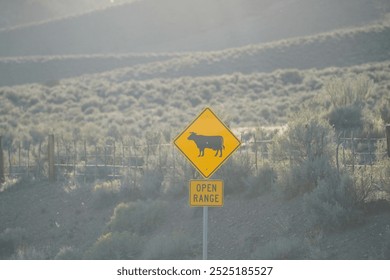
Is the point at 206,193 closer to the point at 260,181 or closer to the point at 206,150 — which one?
the point at 206,150

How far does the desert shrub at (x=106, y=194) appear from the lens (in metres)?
19.5

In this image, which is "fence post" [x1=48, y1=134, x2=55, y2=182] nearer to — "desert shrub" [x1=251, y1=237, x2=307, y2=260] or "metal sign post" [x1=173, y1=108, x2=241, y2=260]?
"desert shrub" [x1=251, y1=237, x2=307, y2=260]

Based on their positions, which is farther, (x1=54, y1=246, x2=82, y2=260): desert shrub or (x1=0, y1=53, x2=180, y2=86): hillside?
(x1=0, y1=53, x2=180, y2=86): hillside

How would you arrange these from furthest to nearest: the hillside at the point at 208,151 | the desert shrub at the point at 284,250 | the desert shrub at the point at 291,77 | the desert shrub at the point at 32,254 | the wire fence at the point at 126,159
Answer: the desert shrub at the point at 291,77 → the wire fence at the point at 126,159 → the desert shrub at the point at 32,254 → the hillside at the point at 208,151 → the desert shrub at the point at 284,250

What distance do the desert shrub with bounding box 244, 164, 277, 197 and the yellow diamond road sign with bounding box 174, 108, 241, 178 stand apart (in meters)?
5.12

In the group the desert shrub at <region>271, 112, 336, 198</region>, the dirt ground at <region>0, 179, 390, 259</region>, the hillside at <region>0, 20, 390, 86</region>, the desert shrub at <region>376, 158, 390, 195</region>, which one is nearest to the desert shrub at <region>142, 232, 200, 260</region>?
the dirt ground at <region>0, 179, 390, 259</region>

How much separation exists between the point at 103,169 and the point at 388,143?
10.3 meters

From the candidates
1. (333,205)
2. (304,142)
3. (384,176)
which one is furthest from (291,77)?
(333,205)

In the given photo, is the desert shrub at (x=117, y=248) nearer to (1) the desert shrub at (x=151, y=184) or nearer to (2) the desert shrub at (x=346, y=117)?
(1) the desert shrub at (x=151, y=184)

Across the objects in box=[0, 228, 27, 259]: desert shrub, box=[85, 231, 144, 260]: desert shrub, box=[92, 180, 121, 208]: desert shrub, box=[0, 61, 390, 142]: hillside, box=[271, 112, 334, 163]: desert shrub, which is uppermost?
box=[0, 61, 390, 142]: hillside

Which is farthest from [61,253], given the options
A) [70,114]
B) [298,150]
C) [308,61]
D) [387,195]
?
[308,61]

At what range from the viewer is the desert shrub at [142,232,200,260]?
14.1 meters

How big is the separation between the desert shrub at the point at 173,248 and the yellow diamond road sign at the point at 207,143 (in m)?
3.10

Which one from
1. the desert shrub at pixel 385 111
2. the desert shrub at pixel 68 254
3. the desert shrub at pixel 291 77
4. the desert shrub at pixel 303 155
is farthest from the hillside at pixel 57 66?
the desert shrub at pixel 68 254
